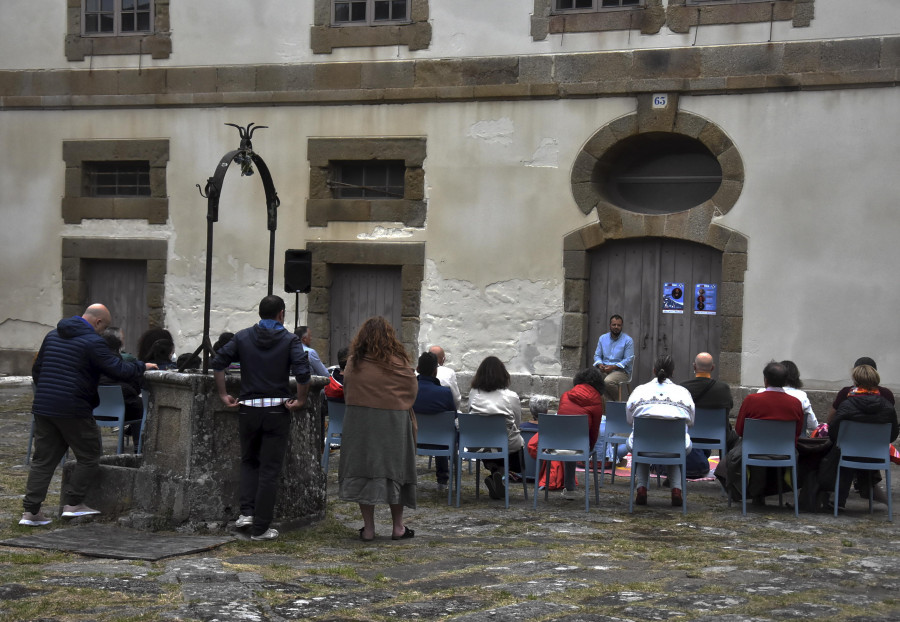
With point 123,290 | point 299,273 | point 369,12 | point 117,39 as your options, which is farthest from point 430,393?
point 117,39

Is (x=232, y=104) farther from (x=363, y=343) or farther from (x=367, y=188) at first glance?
(x=363, y=343)

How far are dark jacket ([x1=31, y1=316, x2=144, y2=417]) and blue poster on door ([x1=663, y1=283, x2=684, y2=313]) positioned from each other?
25.9 feet

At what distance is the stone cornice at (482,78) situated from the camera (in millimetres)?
13070

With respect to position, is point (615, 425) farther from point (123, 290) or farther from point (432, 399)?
point (123, 290)

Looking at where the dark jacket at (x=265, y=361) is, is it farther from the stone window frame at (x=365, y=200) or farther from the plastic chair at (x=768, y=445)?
the stone window frame at (x=365, y=200)

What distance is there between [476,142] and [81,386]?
791 centimetres

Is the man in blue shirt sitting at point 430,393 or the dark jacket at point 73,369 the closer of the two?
the dark jacket at point 73,369

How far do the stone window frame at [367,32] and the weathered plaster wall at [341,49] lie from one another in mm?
73

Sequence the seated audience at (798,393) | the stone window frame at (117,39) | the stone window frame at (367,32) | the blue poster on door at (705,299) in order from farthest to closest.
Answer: the stone window frame at (117,39)
the stone window frame at (367,32)
the blue poster on door at (705,299)
the seated audience at (798,393)

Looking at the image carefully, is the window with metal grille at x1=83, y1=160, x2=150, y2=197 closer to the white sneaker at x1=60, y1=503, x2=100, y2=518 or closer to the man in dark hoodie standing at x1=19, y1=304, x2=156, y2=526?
the man in dark hoodie standing at x1=19, y1=304, x2=156, y2=526

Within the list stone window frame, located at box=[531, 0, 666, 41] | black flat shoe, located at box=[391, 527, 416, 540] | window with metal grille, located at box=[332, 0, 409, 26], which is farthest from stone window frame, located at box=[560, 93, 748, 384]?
black flat shoe, located at box=[391, 527, 416, 540]

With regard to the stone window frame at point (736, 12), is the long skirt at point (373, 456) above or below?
below

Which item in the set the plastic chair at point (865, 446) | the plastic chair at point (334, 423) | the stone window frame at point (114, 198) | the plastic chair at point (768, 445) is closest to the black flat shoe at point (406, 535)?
the plastic chair at point (334, 423)

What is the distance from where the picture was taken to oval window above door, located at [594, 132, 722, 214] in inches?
550
